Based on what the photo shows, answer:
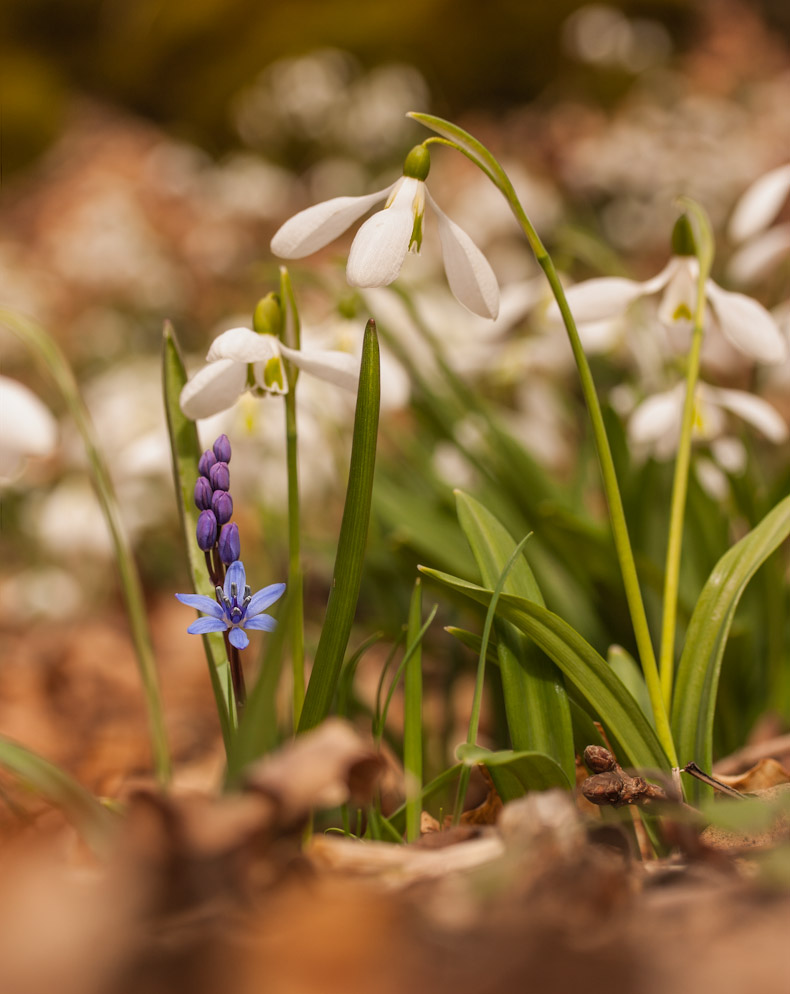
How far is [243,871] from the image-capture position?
514 millimetres

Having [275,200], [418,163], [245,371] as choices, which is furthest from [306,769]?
[275,200]

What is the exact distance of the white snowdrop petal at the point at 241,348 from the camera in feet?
2.44

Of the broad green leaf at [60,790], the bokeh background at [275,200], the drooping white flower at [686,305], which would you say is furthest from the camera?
the bokeh background at [275,200]

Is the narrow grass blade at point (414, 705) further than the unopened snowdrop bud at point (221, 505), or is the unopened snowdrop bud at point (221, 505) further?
the narrow grass blade at point (414, 705)

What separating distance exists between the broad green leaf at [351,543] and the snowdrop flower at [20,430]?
0.31 meters

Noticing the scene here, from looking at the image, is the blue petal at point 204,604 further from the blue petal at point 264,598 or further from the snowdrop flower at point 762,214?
the snowdrop flower at point 762,214

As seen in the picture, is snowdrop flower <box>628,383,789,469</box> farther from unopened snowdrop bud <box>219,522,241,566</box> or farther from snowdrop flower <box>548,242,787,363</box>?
unopened snowdrop bud <box>219,522,241,566</box>

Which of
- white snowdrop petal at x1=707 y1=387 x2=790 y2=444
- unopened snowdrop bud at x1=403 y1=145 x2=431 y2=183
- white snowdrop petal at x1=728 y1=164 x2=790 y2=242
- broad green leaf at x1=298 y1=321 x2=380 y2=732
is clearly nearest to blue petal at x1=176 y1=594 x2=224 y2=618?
broad green leaf at x1=298 y1=321 x2=380 y2=732

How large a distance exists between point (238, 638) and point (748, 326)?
665 mm

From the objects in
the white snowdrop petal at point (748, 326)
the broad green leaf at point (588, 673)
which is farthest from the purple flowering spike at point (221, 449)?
the white snowdrop petal at point (748, 326)

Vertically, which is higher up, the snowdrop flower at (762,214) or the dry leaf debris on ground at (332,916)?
the snowdrop flower at (762,214)

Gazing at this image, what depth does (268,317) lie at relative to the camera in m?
0.80

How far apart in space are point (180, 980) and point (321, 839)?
0.63 ft

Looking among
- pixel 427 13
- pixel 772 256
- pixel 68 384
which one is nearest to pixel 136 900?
pixel 68 384
